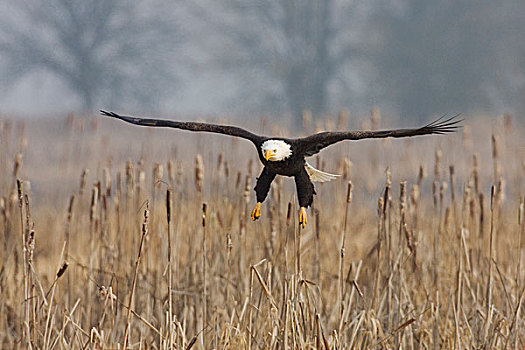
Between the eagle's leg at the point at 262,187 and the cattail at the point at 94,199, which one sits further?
the cattail at the point at 94,199

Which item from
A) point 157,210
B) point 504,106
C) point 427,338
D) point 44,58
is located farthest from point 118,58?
point 427,338

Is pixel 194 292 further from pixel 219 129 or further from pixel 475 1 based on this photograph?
pixel 475 1

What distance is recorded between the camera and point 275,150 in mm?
1600

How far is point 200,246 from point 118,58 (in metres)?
13.5

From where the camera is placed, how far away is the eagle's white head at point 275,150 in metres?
1.59

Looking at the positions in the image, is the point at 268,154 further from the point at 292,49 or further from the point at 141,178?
the point at 292,49

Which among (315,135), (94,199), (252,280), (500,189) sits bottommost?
(252,280)

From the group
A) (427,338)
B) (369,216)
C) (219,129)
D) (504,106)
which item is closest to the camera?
(219,129)

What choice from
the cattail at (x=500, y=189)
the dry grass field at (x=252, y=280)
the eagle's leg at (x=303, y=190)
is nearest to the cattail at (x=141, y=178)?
the dry grass field at (x=252, y=280)

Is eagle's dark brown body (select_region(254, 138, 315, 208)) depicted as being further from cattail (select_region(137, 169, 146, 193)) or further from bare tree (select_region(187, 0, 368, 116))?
bare tree (select_region(187, 0, 368, 116))

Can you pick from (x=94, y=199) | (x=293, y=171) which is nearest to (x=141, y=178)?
(x=94, y=199)

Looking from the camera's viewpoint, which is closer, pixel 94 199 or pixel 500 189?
pixel 94 199

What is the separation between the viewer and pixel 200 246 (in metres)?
3.01

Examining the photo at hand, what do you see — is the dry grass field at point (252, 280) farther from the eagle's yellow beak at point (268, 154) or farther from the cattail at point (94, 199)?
the eagle's yellow beak at point (268, 154)
